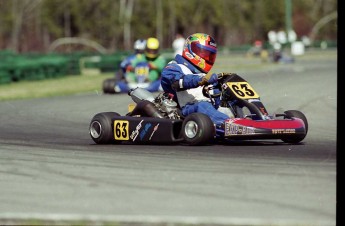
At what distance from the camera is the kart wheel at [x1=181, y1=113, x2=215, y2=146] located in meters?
10.1

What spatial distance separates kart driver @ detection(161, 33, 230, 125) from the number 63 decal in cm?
37

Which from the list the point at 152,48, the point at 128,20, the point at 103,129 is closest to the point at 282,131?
the point at 103,129

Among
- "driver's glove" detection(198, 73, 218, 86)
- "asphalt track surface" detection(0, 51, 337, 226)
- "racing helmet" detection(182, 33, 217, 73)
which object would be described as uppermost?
"racing helmet" detection(182, 33, 217, 73)

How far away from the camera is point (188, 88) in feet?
35.1

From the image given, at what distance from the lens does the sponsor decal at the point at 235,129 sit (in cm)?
1007

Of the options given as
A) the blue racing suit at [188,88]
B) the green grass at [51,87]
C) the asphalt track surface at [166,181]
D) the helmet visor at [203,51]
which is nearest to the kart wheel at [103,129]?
the asphalt track surface at [166,181]

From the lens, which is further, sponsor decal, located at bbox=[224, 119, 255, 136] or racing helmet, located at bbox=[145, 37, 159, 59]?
racing helmet, located at bbox=[145, 37, 159, 59]

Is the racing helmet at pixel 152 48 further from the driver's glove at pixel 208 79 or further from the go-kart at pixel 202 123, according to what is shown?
the driver's glove at pixel 208 79

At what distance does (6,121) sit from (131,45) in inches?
2268

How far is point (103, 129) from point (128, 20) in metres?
59.1

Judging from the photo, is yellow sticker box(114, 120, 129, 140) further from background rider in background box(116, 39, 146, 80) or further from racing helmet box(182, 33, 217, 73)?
background rider in background box(116, 39, 146, 80)

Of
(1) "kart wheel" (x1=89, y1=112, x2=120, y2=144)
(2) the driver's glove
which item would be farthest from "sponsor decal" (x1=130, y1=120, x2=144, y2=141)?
(2) the driver's glove

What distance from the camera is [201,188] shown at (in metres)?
7.25

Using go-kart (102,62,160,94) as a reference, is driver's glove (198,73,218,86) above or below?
below
